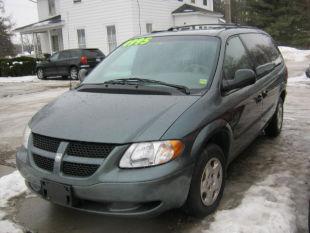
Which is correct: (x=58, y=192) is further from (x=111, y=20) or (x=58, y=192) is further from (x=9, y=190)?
(x=111, y=20)

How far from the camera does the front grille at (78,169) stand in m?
3.22

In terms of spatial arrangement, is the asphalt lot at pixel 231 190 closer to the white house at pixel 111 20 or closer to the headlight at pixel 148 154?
the headlight at pixel 148 154

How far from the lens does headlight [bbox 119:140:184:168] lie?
317 centimetres

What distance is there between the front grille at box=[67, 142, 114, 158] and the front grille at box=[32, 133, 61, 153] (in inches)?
6.7

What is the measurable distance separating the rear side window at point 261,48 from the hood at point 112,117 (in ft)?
6.13

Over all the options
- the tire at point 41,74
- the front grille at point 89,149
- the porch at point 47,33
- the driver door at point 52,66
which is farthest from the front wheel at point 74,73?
the front grille at point 89,149

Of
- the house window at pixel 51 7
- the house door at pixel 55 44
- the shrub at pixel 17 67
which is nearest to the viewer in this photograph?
the shrub at pixel 17 67

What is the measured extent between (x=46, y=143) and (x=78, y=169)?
469mm

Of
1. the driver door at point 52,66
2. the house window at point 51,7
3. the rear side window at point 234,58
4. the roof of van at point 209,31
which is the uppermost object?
the house window at point 51,7

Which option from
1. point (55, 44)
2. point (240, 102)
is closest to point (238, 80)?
point (240, 102)

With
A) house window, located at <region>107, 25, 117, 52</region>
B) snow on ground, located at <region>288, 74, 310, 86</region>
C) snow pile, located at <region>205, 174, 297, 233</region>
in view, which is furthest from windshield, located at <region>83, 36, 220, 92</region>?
house window, located at <region>107, 25, 117, 52</region>

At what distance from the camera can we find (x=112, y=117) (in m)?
3.53

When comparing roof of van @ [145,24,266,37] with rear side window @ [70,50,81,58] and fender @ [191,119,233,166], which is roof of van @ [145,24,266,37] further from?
rear side window @ [70,50,81,58]

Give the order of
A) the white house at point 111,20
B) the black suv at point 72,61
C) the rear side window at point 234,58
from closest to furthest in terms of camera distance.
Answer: the rear side window at point 234,58
the black suv at point 72,61
the white house at point 111,20
